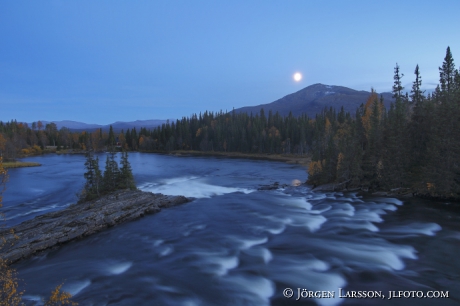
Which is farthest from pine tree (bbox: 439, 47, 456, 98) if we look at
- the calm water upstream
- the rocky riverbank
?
the rocky riverbank

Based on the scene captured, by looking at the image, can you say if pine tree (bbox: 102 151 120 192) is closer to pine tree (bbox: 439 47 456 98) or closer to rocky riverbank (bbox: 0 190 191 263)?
rocky riverbank (bbox: 0 190 191 263)

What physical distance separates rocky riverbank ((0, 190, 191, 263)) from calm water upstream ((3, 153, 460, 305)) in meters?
1.20

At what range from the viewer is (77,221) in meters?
27.7

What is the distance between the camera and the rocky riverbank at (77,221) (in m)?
23.2

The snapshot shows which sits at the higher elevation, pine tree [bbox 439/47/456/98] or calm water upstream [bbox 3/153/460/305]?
pine tree [bbox 439/47/456/98]

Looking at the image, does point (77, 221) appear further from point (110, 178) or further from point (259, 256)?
point (259, 256)

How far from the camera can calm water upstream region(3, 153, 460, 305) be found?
16.2 meters

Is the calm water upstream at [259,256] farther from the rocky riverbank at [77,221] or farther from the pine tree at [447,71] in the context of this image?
the pine tree at [447,71]

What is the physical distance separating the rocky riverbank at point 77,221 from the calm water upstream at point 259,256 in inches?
47.4

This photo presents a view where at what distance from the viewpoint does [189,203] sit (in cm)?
3922

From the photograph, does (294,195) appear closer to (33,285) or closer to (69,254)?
(69,254)

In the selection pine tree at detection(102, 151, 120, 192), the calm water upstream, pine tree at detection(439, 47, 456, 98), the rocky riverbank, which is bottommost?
the calm water upstream

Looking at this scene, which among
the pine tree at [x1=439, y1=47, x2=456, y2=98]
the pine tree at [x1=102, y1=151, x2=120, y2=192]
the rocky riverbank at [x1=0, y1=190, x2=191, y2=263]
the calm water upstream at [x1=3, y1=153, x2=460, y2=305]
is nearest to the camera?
the calm water upstream at [x1=3, y1=153, x2=460, y2=305]

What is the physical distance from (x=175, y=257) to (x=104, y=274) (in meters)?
4.91
